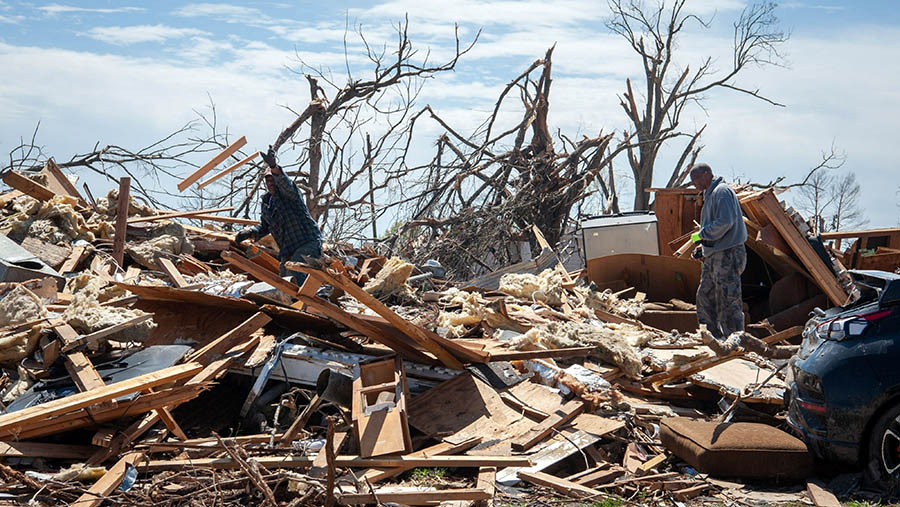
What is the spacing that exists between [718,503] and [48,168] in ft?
37.7

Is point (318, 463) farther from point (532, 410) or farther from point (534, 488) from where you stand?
point (532, 410)

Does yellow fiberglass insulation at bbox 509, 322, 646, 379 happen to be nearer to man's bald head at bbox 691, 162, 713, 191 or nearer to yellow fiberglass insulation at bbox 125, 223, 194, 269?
man's bald head at bbox 691, 162, 713, 191

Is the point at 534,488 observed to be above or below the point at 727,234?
below

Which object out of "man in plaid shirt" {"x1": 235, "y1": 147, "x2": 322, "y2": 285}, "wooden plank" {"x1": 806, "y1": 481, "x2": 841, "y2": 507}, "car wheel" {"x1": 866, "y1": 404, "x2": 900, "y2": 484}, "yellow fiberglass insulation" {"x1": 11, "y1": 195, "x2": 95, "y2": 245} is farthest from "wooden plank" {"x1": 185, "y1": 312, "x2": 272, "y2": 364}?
"yellow fiberglass insulation" {"x1": 11, "y1": 195, "x2": 95, "y2": 245}

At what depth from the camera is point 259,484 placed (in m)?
3.93

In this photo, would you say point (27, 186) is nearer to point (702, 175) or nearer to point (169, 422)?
point (169, 422)

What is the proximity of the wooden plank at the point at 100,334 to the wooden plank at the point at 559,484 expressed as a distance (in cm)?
332

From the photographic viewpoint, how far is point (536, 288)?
1003 cm

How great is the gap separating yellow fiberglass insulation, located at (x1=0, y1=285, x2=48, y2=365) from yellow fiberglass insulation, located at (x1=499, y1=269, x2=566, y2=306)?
5.55 metres

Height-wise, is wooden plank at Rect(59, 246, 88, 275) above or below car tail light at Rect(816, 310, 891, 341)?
below

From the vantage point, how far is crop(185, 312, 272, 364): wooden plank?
20.0 feet

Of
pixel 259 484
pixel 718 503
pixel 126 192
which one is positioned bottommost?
pixel 718 503

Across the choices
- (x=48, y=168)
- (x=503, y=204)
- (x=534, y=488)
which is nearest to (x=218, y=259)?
(x=48, y=168)

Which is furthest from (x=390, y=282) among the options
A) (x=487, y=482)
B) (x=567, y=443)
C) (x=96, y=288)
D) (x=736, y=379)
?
(x=487, y=482)
